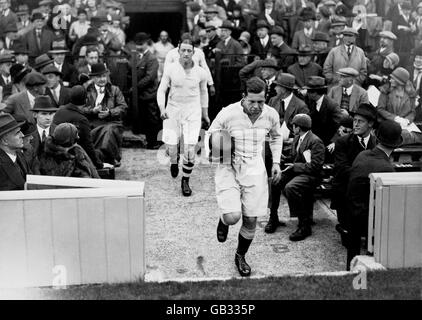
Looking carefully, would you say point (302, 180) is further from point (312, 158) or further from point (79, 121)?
point (79, 121)

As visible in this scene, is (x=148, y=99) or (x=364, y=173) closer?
(x=364, y=173)

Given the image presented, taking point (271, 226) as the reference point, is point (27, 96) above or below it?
above

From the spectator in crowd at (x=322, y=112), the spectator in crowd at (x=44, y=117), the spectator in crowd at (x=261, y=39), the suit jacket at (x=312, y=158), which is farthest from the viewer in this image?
the spectator in crowd at (x=261, y=39)

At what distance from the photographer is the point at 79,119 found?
35.0ft

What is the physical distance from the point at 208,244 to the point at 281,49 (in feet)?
21.5

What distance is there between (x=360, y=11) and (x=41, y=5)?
7012 mm

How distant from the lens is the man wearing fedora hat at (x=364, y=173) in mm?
8594

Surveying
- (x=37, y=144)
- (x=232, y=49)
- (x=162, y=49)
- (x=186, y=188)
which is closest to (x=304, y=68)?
(x=232, y=49)

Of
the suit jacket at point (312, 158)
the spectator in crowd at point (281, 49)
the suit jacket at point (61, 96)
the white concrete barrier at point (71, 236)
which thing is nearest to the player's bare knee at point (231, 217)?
the white concrete barrier at point (71, 236)

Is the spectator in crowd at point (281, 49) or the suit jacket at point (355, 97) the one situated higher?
the spectator in crowd at point (281, 49)

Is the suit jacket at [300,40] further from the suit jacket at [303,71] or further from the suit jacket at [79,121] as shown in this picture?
the suit jacket at [79,121]

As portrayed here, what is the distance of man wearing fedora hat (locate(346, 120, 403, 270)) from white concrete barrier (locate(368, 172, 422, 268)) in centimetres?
36

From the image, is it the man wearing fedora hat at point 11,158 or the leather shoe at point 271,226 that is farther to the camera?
the leather shoe at point 271,226
